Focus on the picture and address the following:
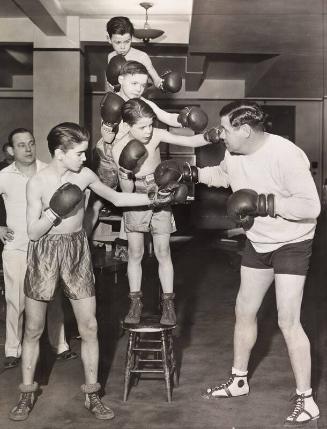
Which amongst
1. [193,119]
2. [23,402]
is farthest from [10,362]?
[193,119]

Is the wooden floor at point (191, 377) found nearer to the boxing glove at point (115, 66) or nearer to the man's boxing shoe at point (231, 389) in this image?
the man's boxing shoe at point (231, 389)

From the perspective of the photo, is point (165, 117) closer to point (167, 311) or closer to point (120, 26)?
point (120, 26)

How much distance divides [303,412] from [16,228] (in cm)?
201

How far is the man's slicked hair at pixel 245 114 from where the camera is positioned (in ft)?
8.84

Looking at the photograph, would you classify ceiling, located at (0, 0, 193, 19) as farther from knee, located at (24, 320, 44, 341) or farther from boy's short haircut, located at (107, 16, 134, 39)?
knee, located at (24, 320, 44, 341)

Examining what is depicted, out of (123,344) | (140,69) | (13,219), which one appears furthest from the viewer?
(123,344)

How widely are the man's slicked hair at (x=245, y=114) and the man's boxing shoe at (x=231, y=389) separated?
1382mm

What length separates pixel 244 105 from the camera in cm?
271

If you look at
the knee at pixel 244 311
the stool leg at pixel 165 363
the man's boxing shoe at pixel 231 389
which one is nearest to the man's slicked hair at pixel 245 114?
the knee at pixel 244 311

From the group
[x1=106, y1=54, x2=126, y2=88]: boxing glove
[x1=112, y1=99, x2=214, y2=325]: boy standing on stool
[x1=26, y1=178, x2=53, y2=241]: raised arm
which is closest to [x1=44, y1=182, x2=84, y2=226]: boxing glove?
[x1=26, y1=178, x2=53, y2=241]: raised arm

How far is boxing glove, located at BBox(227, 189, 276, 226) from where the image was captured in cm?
265

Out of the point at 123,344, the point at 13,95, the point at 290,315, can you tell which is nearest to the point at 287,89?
the point at 13,95

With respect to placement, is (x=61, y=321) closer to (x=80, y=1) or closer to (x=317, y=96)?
(x=80, y=1)

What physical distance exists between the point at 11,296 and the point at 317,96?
30.7ft
